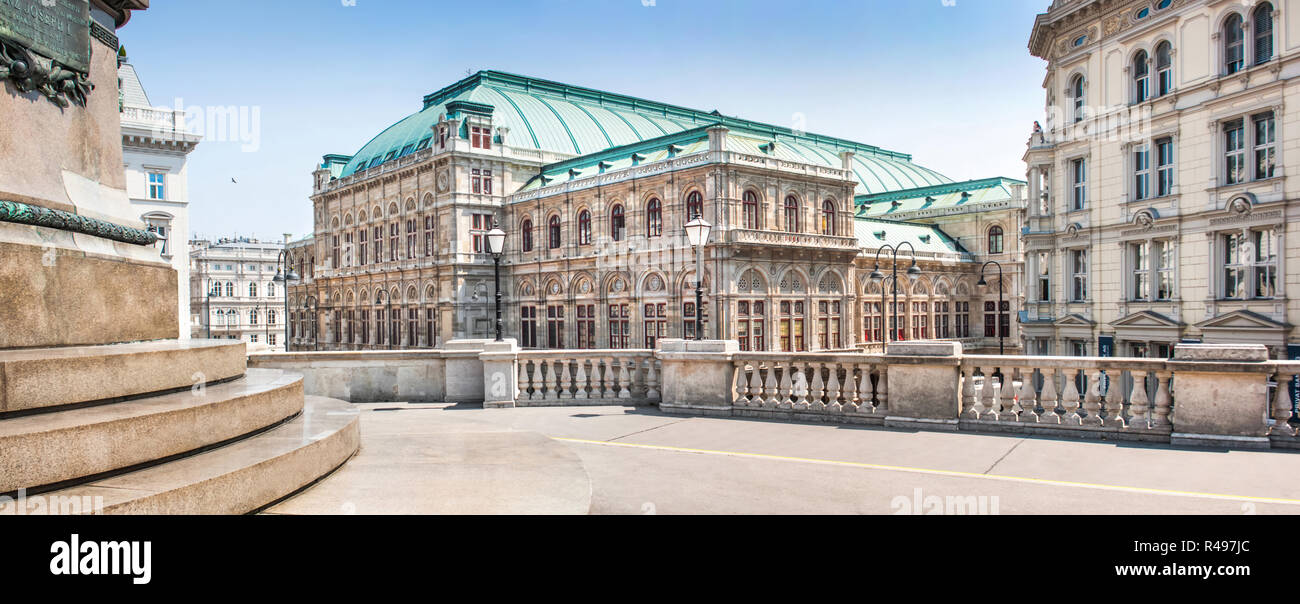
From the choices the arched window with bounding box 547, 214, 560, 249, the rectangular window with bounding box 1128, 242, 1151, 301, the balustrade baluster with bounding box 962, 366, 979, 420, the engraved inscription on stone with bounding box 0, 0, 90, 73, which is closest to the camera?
the engraved inscription on stone with bounding box 0, 0, 90, 73

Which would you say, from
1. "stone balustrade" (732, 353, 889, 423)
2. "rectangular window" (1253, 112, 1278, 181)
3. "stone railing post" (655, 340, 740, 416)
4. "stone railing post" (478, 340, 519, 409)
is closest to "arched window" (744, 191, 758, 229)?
"rectangular window" (1253, 112, 1278, 181)

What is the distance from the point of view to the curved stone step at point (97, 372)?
4824mm

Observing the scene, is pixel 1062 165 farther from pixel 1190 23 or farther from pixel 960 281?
pixel 960 281

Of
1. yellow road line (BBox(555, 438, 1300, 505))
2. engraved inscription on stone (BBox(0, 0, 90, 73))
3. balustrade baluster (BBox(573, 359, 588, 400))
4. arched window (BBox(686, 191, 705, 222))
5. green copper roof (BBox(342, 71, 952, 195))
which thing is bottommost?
yellow road line (BBox(555, 438, 1300, 505))

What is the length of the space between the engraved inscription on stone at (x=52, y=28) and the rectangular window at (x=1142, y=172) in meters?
27.7

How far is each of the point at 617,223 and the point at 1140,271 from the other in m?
28.4

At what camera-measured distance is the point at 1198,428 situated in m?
8.41

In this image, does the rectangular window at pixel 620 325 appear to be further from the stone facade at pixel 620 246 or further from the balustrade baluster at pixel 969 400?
the balustrade baluster at pixel 969 400

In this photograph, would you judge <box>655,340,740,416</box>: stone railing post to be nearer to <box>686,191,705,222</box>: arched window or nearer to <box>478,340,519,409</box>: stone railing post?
<box>478,340,519,409</box>: stone railing post

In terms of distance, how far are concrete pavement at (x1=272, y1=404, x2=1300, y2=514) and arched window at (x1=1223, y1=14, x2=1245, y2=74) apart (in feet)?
62.8

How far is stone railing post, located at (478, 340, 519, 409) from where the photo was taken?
1280 cm

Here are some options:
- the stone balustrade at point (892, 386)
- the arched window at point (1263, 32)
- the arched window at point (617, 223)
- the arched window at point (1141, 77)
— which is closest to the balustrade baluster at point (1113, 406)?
the stone balustrade at point (892, 386)

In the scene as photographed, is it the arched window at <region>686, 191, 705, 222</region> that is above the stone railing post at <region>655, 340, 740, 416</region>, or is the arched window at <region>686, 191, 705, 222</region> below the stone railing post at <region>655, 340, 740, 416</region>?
above
